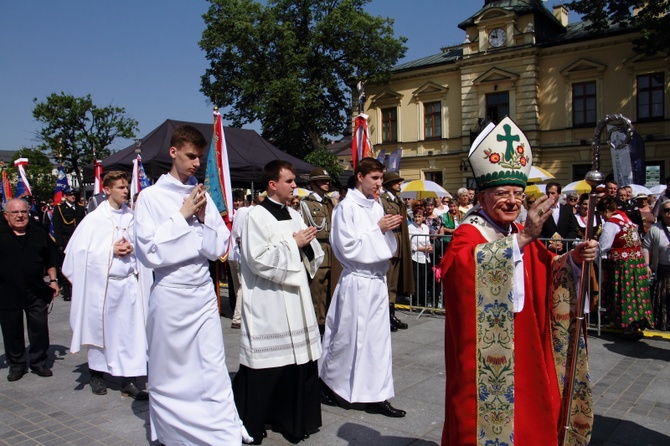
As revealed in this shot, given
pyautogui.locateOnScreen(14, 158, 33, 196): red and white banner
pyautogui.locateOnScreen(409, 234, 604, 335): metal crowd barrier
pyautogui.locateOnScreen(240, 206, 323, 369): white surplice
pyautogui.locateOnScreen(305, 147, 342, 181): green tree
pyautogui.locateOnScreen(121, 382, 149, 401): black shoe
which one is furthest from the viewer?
pyautogui.locateOnScreen(305, 147, 342, 181): green tree

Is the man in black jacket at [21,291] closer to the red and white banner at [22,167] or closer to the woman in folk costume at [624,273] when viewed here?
the red and white banner at [22,167]

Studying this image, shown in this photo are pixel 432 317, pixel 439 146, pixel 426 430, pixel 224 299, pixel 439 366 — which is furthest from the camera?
pixel 439 146

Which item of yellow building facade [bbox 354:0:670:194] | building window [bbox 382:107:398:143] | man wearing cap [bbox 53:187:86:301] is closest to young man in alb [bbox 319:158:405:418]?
man wearing cap [bbox 53:187:86:301]

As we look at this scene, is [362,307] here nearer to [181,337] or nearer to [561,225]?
[181,337]

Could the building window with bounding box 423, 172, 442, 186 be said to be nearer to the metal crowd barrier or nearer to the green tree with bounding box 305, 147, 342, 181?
the green tree with bounding box 305, 147, 342, 181

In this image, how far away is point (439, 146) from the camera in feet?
115

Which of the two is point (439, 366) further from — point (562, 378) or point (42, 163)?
point (42, 163)

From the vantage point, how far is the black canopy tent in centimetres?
1172

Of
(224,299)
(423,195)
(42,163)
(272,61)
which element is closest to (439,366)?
(224,299)

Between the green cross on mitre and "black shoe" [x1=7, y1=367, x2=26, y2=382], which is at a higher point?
the green cross on mitre

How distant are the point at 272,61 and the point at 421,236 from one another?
2825cm

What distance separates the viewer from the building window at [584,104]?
30109 millimetres

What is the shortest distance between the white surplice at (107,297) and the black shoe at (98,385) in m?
0.15

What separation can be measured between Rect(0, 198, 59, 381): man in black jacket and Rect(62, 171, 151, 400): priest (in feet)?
2.65
